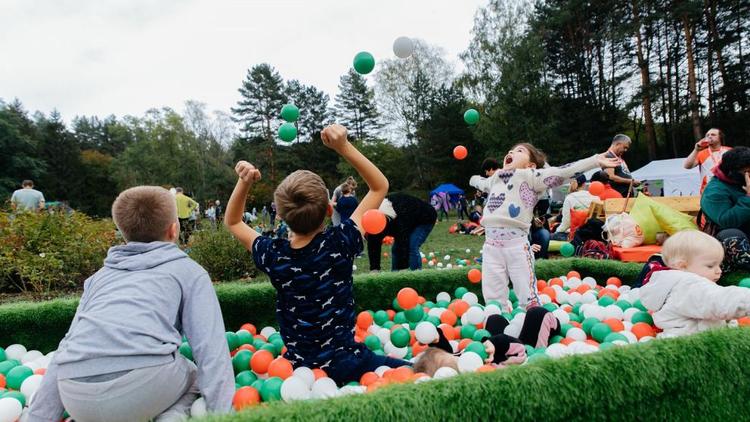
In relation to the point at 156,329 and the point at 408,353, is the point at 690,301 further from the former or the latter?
the point at 156,329

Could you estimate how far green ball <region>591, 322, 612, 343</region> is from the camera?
288 centimetres

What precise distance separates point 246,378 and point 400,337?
37.8 inches

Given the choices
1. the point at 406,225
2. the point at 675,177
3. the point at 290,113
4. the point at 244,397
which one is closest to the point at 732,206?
the point at 406,225

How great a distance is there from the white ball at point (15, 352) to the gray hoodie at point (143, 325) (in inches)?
51.2

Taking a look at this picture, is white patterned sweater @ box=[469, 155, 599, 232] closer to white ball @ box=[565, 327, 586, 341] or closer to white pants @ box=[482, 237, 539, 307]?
white pants @ box=[482, 237, 539, 307]

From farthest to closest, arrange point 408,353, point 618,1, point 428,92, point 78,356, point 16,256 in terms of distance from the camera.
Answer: point 428,92 → point 618,1 → point 16,256 → point 408,353 → point 78,356

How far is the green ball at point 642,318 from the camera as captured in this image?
308cm

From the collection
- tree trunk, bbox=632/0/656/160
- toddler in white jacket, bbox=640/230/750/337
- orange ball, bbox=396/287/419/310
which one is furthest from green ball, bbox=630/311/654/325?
tree trunk, bbox=632/0/656/160

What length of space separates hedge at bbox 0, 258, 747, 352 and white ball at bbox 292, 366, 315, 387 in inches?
51.1

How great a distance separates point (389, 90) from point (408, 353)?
31.3m

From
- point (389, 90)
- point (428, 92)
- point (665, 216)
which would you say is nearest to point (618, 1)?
point (428, 92)

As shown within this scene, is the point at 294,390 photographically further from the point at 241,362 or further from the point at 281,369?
the point at 241,362

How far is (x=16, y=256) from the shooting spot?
6.23 meters

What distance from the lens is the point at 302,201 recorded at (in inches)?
82.7
